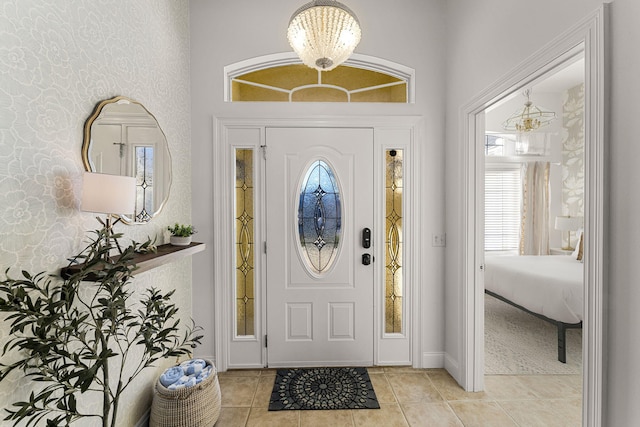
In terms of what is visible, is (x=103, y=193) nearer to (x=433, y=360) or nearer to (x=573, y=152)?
(x=433, y=360)

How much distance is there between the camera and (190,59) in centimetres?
265

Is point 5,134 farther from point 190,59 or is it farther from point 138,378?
point 190,59

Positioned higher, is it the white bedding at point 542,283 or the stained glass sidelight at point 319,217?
the stained glass sidelight at point 319,217

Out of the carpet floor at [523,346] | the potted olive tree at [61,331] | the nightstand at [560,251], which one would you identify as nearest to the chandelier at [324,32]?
the potted olive tree at [61,331]

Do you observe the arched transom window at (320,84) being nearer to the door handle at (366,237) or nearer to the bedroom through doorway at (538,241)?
the bedroom through doorway at (538,241)

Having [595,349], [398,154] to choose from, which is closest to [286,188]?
[398,154]

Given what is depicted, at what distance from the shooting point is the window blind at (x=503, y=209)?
540cm

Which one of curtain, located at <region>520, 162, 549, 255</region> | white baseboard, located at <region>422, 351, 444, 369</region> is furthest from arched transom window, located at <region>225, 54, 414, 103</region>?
curtain, located at <region>520, 162, 549, 255</region>

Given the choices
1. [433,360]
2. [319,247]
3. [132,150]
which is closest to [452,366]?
[433,360]

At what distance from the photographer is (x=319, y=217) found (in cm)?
274

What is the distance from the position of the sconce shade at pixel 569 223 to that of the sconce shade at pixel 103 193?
5586 millimetres

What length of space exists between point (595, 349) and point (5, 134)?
7.93 feet

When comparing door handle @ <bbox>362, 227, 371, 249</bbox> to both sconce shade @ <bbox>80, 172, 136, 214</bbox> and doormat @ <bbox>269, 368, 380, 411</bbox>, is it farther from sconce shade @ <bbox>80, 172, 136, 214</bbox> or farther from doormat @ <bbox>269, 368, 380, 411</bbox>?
sconce shade @ <bbox>80, 172, 136, 214</bbox>

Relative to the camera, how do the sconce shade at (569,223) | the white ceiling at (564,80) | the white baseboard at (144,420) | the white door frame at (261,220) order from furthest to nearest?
the sconce shade at (569,223), the white ceiling at (564,80), the white door frame at (261,220), the white baseboard at (144,420)
